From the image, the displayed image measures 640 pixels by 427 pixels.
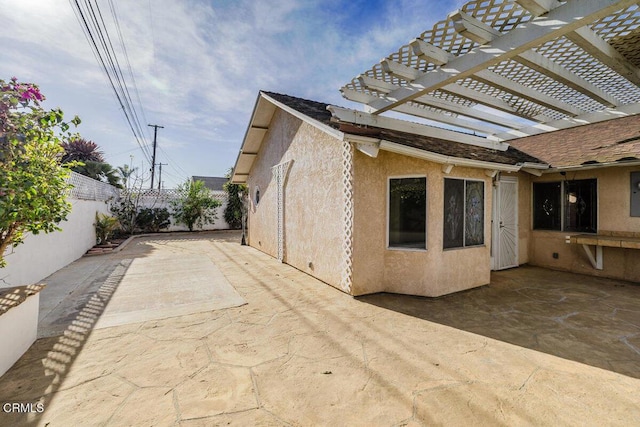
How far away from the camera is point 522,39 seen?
3.14 m

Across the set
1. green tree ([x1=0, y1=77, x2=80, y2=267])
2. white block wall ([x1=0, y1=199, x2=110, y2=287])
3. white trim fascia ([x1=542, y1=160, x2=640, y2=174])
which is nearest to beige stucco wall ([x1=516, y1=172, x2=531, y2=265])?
white trim fascia ([x1=542, y1=160, x2=640, y2=174])

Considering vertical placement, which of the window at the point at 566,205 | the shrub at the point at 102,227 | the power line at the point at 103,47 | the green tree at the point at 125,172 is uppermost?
the power line at the point at 103,47

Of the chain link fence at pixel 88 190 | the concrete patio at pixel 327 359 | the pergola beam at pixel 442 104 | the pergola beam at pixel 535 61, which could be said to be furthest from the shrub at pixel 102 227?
the pergola beam at pixel 535 61

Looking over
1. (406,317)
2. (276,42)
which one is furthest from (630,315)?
(276,42)

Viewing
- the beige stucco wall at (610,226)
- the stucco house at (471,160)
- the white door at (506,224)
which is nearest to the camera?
the stucco house at (471,160)

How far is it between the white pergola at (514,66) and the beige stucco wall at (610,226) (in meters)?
2.15

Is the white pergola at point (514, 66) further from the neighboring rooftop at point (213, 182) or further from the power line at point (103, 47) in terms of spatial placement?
the neighboring rooftop at point (213, 182)

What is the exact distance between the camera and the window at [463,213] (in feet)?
20.2

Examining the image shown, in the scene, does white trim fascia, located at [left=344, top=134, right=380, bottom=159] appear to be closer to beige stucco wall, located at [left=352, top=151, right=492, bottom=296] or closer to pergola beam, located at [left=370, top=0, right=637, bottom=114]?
beige stucco wall, located at [left=352, top=151, right=492, bottom=296]

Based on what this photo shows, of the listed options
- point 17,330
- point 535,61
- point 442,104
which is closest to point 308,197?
point 442,104

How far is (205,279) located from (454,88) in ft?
24.8

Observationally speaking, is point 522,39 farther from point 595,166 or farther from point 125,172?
point 125,172

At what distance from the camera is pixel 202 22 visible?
28.3 feet

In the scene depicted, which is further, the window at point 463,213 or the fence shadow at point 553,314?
the window at point 463,213
